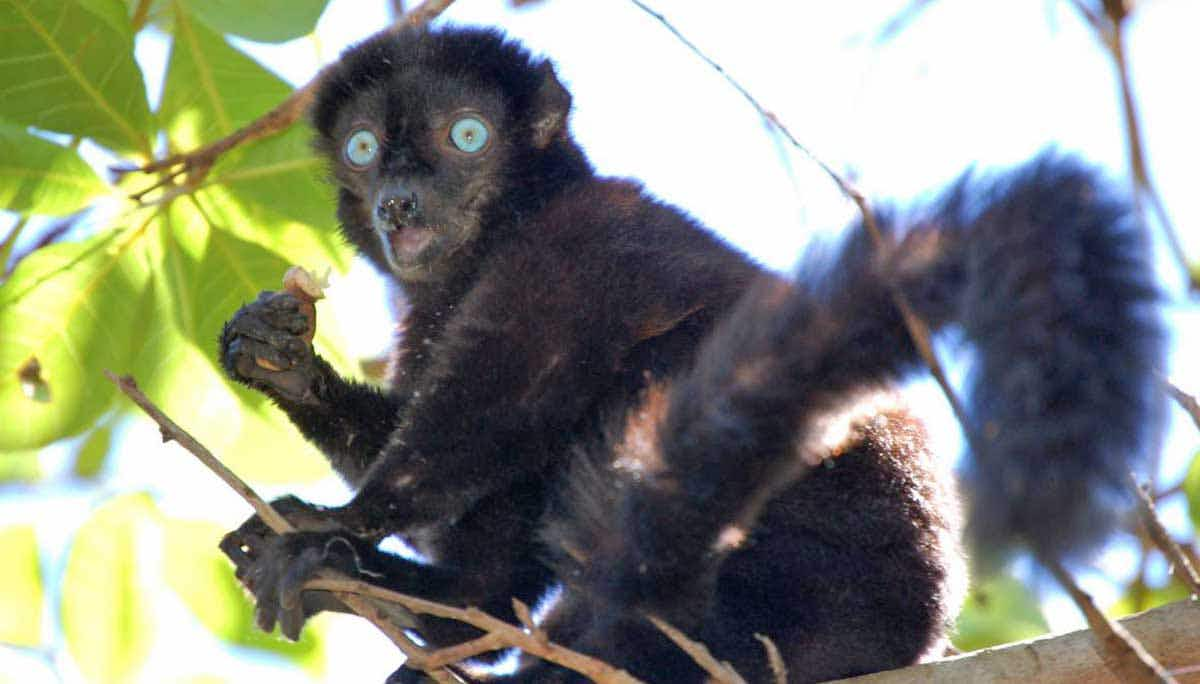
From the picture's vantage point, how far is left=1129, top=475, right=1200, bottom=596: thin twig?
3725 millimetres

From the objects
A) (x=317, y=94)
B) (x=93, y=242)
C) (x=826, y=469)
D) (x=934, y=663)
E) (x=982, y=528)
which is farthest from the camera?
(x=317, y=94)

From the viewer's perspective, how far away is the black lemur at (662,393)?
386cm

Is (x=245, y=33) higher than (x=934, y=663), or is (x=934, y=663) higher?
(x=245, y=33)

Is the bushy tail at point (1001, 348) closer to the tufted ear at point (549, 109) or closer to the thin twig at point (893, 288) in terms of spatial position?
the thin twig at point (893, 288)

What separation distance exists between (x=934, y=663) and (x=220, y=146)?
3.09m

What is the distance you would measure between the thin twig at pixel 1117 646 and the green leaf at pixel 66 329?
3.39 m

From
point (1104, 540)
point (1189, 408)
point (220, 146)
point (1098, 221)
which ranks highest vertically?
point (220, 146)

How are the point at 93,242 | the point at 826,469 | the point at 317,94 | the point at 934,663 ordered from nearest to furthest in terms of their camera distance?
the point at 934,663, the point at 826,469, the point at 93,242, the point at 317,94

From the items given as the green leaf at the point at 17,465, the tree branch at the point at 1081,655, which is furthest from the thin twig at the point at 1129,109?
the green leaf at the point at 17,465

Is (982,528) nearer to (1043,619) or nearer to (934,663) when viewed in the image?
(934,663)

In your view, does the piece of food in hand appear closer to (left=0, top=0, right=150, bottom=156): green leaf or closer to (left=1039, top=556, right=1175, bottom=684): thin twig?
(left=0, top=0, right=150, bottom=156): green leaf

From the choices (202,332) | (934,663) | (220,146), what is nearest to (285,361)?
(202,332)

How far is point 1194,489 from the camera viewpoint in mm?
4969

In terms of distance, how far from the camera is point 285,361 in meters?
5.40
